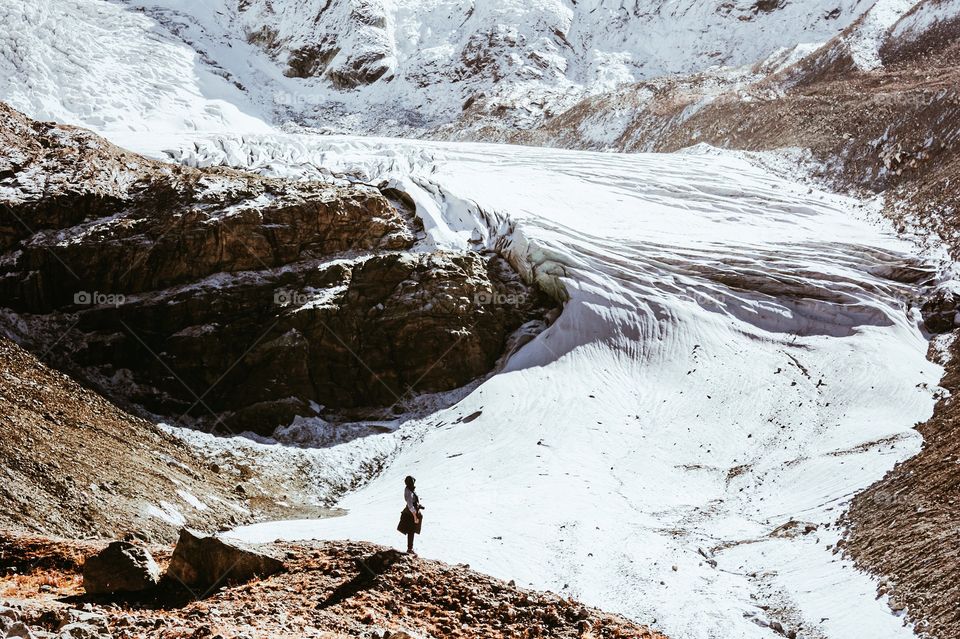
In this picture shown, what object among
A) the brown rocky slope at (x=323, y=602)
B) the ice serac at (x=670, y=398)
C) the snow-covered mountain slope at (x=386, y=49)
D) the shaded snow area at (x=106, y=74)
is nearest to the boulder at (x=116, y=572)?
the brown rocky slope at (x=323, y=602)

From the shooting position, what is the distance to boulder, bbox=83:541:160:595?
25.0 ft

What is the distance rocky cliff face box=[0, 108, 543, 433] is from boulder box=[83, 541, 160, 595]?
13.4 m

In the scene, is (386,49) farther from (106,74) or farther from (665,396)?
(665,396)

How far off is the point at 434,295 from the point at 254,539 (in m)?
A: 12.9

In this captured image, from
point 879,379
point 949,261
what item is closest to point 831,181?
point 949,261

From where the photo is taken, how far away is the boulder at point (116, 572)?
761 cm

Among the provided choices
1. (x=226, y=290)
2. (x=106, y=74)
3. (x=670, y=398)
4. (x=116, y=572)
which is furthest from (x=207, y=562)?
(x=106, y=74)

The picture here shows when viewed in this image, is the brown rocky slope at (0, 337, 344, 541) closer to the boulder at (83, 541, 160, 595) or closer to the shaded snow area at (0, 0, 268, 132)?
the boulder at (83, 541, 160, 595)

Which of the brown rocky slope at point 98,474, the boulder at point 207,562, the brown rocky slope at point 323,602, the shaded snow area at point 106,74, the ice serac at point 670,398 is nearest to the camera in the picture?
the brown rocky slope at point 323,602

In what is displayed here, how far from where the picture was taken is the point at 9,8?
47531mm

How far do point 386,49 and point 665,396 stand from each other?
55.5 metres

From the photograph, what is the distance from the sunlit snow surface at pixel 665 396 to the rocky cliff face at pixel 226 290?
79.3 inches

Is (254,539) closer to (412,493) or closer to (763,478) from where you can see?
(412,493)

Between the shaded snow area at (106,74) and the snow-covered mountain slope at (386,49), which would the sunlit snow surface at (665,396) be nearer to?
the shaded snow area at (106,74)
